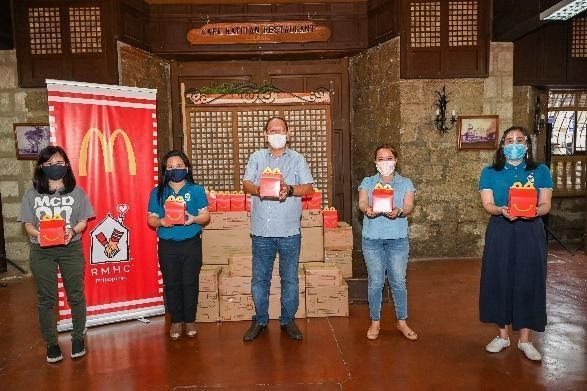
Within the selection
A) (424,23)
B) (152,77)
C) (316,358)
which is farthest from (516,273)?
(152,77)

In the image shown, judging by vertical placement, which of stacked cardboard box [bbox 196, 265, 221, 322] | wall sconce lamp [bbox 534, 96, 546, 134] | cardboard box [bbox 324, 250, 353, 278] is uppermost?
wall sconce lamp [bbox 534, 96, 546, 134]

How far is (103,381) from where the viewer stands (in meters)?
3.19

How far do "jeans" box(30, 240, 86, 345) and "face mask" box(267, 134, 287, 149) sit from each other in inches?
65.3

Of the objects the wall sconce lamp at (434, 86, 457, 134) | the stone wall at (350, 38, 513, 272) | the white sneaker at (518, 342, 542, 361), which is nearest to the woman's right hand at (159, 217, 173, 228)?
the white sneaker at (518, 342, 542, 361)

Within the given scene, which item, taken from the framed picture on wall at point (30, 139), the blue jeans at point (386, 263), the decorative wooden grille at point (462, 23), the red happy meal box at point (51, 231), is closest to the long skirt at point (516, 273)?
the blue jeans at point (386, 263)

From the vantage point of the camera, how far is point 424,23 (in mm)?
6410

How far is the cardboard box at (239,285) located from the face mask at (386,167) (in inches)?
54.1

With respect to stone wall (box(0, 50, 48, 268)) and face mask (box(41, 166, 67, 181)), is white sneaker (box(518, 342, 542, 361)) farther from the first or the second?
stone wall (box(0, 50, 48, 268))

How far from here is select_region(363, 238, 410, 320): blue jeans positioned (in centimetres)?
361

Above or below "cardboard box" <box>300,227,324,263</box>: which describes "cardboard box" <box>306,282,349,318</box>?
below

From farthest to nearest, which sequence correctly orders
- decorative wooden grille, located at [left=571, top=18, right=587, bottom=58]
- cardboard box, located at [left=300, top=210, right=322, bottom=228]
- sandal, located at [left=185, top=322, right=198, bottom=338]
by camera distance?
1. decorative wooden grille, located at [left=571, top=18, right=587, bottom=58]
2. cardboard box, located at [left=300, top=210, right=322, bottom=228]
3. sandal, located at [left=185, top=322, right=198, bottom=338]

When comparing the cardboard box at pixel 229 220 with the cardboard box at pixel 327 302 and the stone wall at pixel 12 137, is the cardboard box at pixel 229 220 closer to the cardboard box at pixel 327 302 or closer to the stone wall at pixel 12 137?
the cardboard box at pixel 327 302

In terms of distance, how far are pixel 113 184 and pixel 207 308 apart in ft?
4.64

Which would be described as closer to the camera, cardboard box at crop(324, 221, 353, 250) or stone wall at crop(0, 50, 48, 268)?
cardboard box at crop(324, 221, 353, 250)
